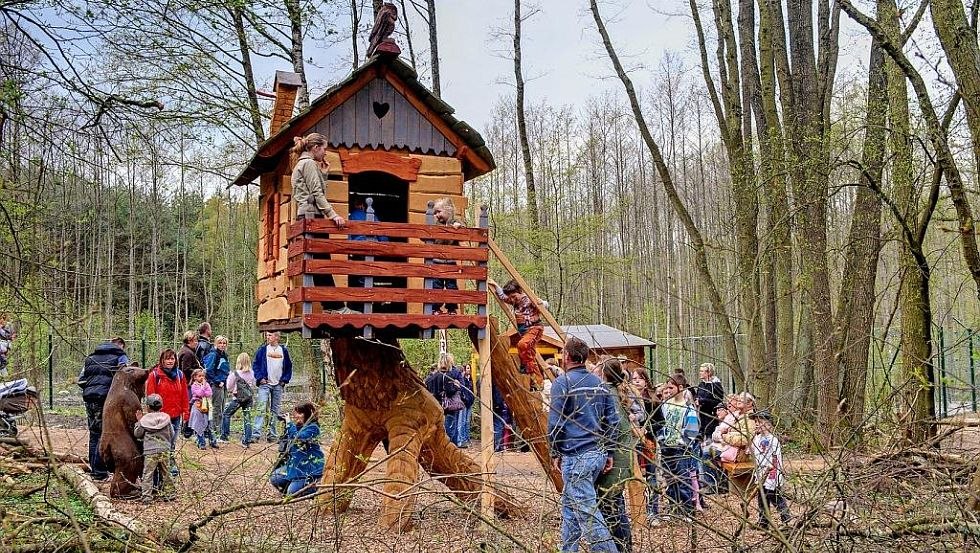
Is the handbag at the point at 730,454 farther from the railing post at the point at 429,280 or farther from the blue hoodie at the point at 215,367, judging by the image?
the blue hoodie at the point at 215,367

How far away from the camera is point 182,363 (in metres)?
12.9

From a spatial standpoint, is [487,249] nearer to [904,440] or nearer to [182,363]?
[904,440]

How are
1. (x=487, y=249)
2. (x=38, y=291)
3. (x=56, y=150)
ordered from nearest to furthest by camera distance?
1. (x=38, y=291)
2. (x=56, y=150)
3. (x=487, y=249)

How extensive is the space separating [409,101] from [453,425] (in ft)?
25.2

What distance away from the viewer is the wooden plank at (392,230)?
793 centimetres

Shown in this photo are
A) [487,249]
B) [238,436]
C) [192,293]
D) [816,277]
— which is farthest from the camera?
[192,293]

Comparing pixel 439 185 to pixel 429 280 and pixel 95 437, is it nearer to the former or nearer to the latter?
pixel 429 280

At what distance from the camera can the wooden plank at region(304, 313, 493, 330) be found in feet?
25.7

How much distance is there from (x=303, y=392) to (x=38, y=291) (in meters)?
16.8

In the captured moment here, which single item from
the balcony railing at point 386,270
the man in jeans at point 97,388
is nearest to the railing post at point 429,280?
the balcony railing at point 386,270

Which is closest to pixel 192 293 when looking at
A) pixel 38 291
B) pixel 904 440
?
pixel 38 291

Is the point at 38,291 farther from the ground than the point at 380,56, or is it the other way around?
the point at 380,56

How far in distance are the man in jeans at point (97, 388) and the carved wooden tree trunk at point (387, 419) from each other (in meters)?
3.26

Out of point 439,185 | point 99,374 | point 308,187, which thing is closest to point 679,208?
point 439,185
